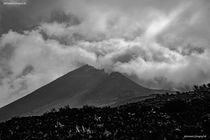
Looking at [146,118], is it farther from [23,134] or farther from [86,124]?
[23,134]

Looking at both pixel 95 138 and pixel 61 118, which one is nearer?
pixel 95 138

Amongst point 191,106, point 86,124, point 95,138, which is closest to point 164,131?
point 95,138

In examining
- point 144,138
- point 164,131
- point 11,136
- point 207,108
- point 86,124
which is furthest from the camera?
point 207,108

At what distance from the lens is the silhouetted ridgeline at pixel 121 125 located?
27.9 meters

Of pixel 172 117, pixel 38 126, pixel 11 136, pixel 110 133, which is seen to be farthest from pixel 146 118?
pixel 11 136

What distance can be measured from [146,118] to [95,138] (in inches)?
398

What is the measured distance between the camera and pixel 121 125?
32.4 metres

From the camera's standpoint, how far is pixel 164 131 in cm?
2867

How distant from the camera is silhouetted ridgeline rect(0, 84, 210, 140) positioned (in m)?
27.9

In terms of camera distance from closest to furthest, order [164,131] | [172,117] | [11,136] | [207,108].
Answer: [164,131], [11,136], [172,117], [207,108]

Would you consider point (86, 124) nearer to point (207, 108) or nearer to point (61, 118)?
point (61, 118)

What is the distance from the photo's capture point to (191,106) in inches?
1683

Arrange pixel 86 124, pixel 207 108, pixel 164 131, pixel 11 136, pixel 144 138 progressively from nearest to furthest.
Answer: pixel 144 138
pixel 164 131
pixel 11 136
pixel 86 124
pixel 207 108

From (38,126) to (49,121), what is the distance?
7.83 feet
